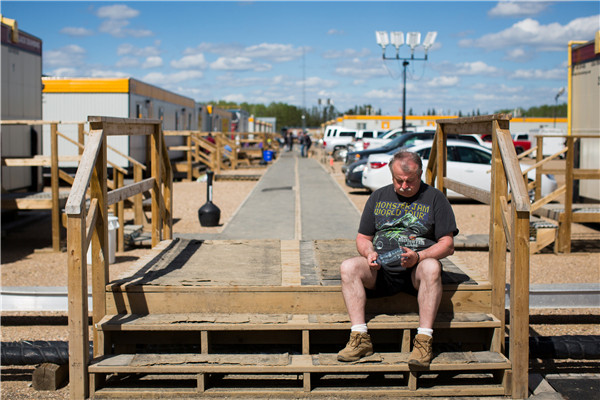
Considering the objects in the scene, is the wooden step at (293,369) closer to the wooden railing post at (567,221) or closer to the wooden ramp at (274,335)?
the wooden ramp at (274,335)

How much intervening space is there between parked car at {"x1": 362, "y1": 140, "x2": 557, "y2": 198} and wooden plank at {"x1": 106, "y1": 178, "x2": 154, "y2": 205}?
10391mm

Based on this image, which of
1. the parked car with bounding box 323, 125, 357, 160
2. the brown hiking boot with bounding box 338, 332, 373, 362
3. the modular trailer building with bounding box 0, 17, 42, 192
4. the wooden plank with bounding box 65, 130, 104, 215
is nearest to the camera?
the wooden plank with bounding box 65, 130, 104, 215

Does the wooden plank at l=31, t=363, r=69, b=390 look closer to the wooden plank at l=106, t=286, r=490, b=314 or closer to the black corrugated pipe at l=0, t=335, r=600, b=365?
the black corrugated pipe at l=0, t=335, r=600, b=365

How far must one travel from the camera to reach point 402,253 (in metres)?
4.41

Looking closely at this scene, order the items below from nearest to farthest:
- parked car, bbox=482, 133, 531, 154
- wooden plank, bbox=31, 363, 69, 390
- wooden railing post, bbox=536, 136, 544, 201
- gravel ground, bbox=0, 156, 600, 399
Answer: wooden plank, bbox=31, 363, 69, 390 < gravel ground, bbox=0, 156, 600, 399 < wooden railing post, bbox=536, 136, 544, 201 < parked car, bbox=482, 133, 531, 154

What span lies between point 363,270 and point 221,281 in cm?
99

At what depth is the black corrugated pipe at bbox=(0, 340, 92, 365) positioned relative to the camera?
482cm

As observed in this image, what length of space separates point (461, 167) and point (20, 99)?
30.5ft

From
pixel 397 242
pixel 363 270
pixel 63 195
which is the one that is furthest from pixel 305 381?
pixel 63 195

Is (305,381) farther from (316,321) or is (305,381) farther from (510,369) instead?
(510,369)

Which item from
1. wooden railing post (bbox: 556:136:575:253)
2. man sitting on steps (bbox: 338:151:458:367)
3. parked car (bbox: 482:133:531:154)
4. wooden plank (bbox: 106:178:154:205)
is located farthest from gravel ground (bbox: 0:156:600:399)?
parked car (bbox: 482:133:531:154)

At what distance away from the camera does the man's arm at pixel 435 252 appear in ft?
14.4

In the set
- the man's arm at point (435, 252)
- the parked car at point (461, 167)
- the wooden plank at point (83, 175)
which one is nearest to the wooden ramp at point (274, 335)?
the man's arm at point (435, 252)

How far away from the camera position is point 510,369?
427cm
